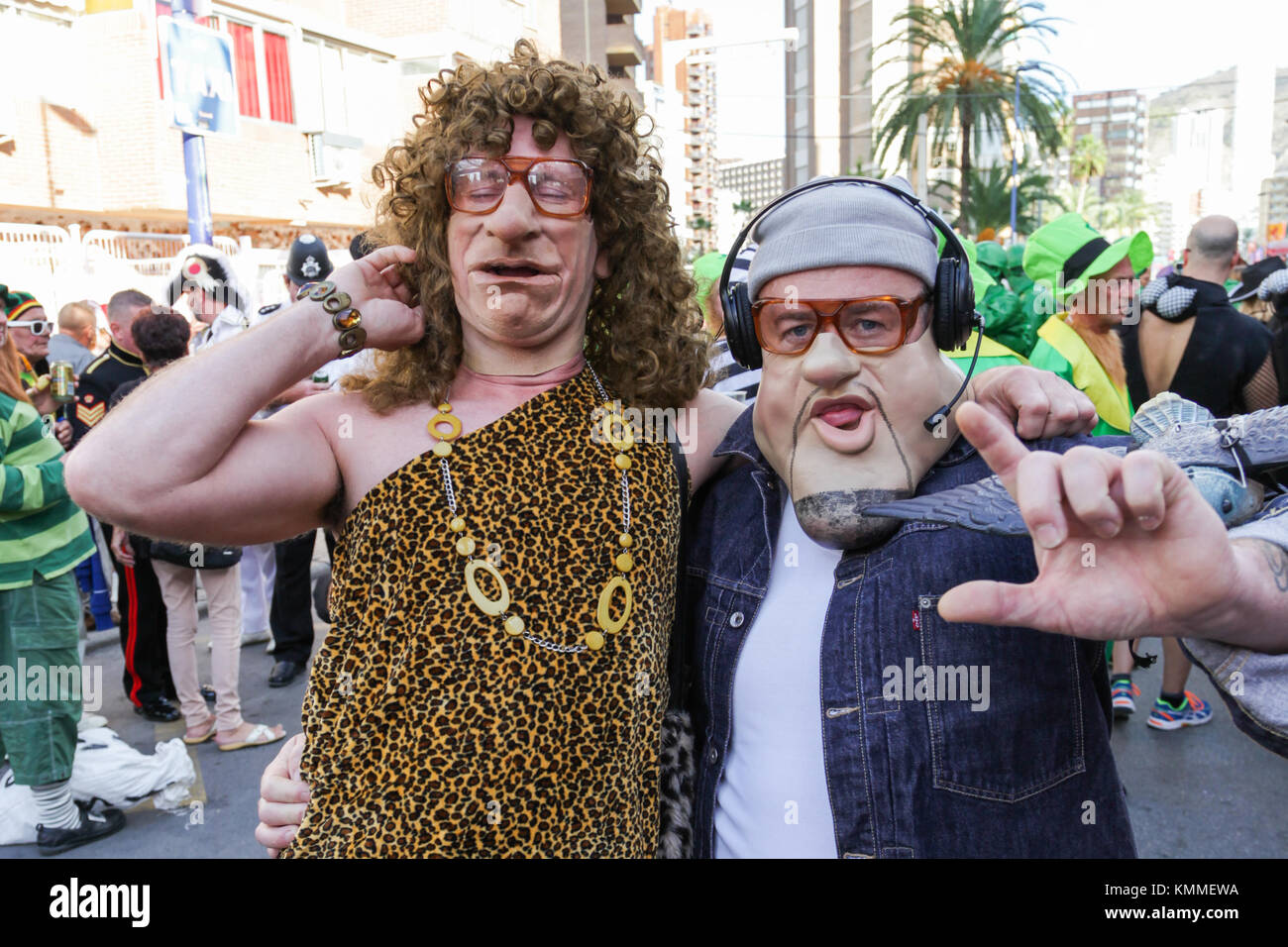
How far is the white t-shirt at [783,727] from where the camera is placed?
1585 millimetres

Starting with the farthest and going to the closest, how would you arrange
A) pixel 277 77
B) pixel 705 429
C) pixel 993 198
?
pixel 993 198
pixel 277 77
pixel 705 429

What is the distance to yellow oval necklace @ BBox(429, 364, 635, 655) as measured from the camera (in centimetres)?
157

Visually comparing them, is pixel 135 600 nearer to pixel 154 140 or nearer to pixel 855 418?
pixel 855 418

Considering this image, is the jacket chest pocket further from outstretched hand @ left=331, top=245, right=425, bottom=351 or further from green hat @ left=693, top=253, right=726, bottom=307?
green hat @ left=693, top=253, right=726, bottom=307

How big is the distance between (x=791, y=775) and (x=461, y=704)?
58 cm

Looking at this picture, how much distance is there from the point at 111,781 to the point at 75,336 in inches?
200

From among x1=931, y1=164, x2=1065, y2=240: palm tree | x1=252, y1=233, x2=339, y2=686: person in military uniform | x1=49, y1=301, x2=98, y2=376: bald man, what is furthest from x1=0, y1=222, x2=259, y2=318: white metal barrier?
x1=931, y1=164, x2=1065, y2=240: palm tree

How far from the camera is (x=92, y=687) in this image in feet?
18.3

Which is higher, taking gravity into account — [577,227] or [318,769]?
[577,227]

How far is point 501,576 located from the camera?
1598 millimetres

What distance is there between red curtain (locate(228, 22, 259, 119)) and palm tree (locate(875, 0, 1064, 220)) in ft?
53.9

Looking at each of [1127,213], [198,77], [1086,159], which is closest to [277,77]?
[198,77]
